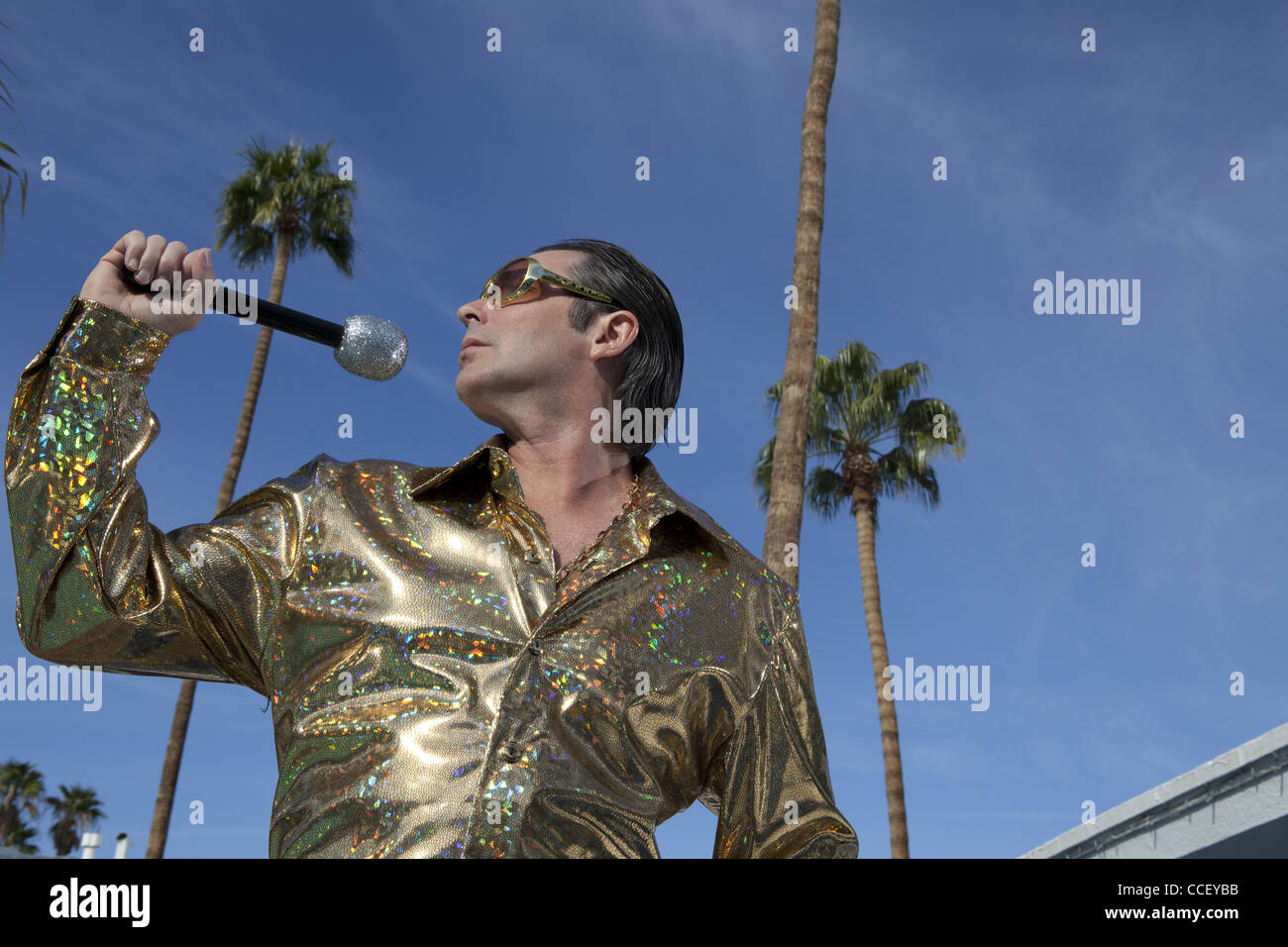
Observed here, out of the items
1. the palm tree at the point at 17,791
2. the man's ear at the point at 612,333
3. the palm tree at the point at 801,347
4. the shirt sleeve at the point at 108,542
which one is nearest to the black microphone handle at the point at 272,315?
the shirt sleeve at the point at 108,542

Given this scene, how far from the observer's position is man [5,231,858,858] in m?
2.13

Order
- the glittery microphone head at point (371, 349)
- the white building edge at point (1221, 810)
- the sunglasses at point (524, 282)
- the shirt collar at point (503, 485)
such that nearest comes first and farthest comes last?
the shirt collar at point (503, 485) → the glittery microphone head at point (371, 349) → the sunglasses at point (524, 282) → the white building edge at point (1221, 810)

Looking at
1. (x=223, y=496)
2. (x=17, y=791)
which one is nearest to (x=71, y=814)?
(x=17, y=791)

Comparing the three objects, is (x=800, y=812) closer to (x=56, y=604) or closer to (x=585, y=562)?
(x=585, y=562)

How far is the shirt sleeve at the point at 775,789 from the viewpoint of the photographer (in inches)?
Answer: 99.4

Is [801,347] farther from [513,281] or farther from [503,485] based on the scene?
[503,485]

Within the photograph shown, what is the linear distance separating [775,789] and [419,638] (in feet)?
2.80

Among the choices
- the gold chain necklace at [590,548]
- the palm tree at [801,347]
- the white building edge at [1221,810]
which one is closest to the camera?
the gold chain necklace at [590,548]

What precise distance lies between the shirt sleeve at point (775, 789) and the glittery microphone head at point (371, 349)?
1084 millimetres

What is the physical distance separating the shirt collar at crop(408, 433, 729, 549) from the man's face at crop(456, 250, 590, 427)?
119mm

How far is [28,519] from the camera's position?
214 centimetres

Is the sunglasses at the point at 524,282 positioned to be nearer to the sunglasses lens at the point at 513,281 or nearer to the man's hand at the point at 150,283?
the sunglasses lens at the point at 513,281
